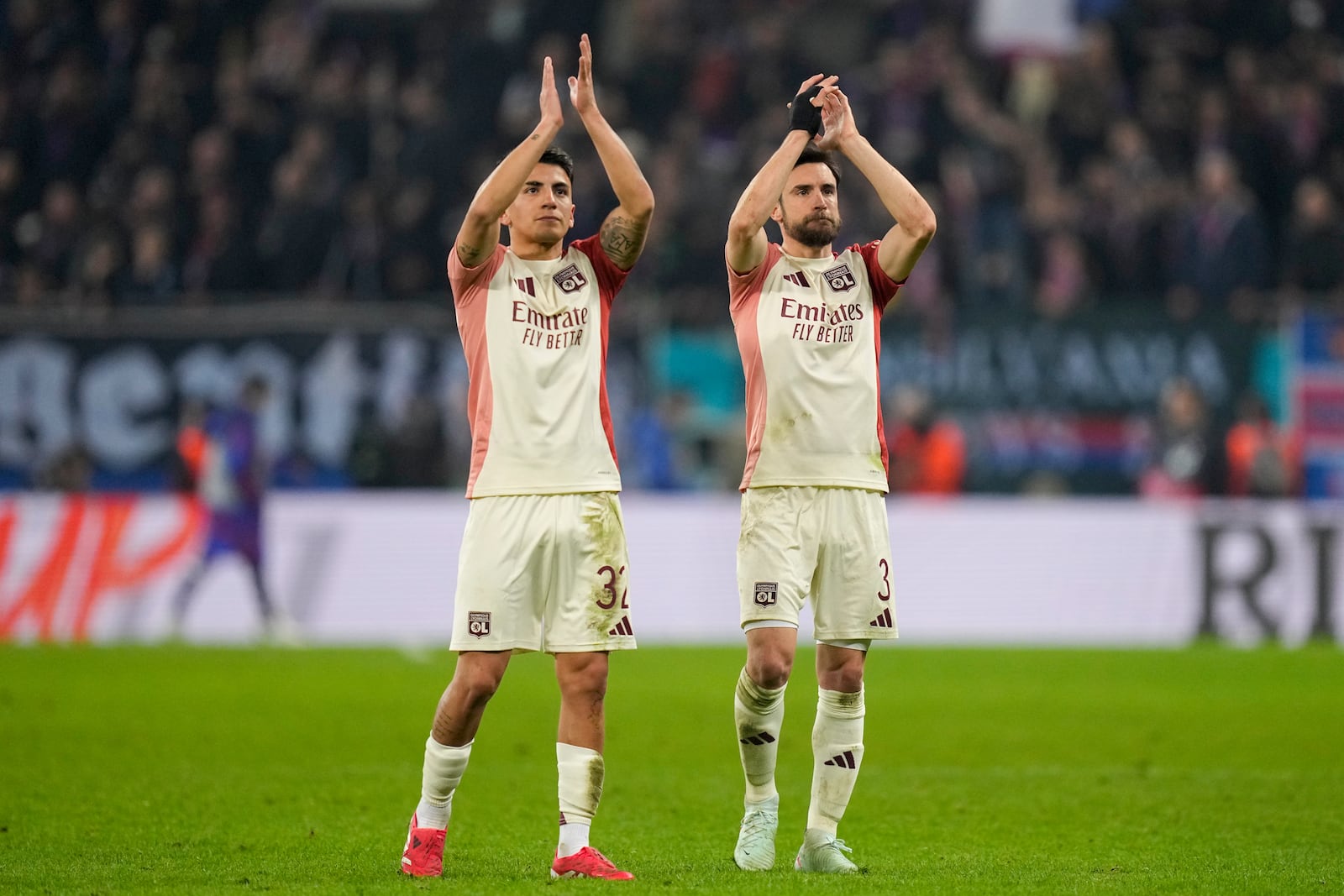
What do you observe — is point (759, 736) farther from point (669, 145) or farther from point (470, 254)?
point (669, 145)

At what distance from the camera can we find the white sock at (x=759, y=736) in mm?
6918

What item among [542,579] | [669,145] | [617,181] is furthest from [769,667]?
[669,145]

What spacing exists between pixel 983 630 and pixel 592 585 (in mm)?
12000

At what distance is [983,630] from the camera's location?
17.9 m

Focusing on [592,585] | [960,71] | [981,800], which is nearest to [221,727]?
[981,800]

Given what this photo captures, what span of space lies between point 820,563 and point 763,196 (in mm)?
1398

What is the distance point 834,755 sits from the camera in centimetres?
686

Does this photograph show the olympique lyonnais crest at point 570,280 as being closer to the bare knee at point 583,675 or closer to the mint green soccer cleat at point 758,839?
the bare knee at point 583,675

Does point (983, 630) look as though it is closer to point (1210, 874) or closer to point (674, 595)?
point (674, 595)

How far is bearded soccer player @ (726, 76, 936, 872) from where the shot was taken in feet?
22.4

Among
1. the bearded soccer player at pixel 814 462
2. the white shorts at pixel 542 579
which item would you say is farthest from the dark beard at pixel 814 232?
the white shorts at pixel 542 579

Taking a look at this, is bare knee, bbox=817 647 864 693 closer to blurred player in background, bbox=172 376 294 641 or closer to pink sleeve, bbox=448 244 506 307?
pink sleeve, bbox=448 244 506 307

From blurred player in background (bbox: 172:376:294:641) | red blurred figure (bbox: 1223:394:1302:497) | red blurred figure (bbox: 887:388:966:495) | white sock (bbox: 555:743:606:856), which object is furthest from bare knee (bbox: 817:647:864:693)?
red blurred figure (bbox: 1223:394:1302:497)

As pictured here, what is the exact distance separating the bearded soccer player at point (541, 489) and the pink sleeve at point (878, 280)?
3.27ft
